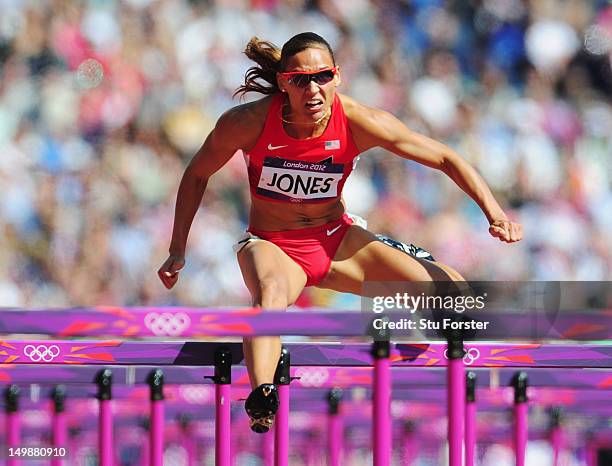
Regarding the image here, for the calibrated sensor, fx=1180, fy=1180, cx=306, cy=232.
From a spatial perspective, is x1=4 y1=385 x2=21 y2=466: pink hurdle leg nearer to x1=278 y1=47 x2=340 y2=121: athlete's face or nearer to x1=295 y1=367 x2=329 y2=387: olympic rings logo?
x1=295 y1=367 x2=329 y2=387: olympic rings logo

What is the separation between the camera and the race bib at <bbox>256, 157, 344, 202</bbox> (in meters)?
4.51

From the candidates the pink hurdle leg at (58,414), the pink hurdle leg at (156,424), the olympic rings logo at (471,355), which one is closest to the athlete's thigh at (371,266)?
the olympic rings logo at (471,355)

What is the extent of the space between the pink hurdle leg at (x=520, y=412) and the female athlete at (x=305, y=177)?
552 mm

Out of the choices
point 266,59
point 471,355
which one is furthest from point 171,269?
point 471,355

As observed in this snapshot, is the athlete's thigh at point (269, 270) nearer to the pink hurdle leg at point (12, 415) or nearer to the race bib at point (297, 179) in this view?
the race bib at point (297, 179)

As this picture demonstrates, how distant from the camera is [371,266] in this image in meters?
4.62

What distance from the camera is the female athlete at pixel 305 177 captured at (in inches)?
170

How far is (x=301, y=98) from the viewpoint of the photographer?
4.34m

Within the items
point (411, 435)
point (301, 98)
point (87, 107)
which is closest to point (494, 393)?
point (411, 435)

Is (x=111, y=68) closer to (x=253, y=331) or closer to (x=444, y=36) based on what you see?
(x=444, y=36)

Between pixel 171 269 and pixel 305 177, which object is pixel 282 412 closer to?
pixel 171 269

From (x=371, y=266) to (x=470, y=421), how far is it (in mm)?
705

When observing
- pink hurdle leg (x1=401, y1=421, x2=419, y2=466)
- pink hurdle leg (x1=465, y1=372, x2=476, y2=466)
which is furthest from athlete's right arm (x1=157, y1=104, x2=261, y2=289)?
pink hurdle leg (x1=401, y1=421, x2=419, y2=466)

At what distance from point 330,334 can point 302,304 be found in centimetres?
534
